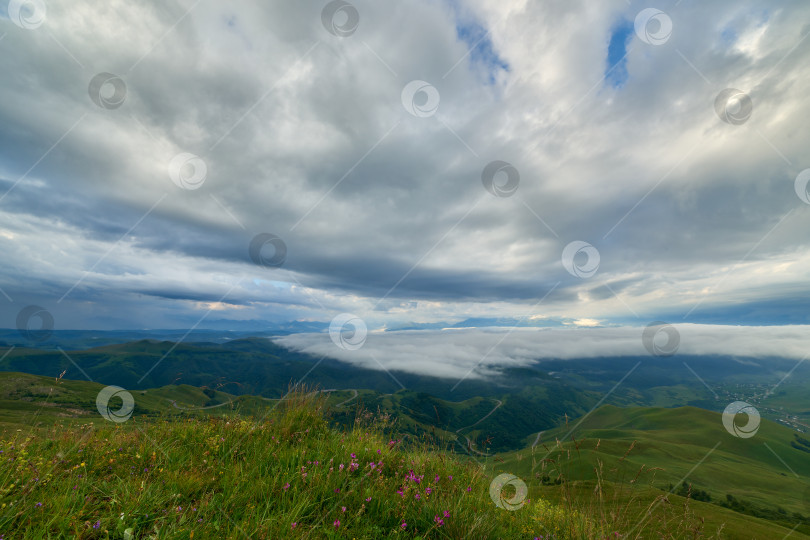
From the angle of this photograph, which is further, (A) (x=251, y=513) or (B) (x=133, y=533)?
(A) (x=251, y=513)

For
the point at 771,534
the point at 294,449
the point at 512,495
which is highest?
the point at 771,534

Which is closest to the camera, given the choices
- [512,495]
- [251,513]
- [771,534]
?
[251,513]

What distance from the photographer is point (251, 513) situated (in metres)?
4.04

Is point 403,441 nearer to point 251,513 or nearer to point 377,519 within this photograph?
point 377,519

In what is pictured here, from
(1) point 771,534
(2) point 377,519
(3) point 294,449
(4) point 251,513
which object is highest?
(1) point 771,534

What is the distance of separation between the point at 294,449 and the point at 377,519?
2.12 metres

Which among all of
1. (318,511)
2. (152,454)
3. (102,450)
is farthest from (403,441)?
(102,450)

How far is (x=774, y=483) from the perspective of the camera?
535ft

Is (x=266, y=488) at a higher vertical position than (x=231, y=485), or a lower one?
higher

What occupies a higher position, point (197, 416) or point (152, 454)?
point (197, 416)

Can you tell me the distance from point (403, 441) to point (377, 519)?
2.85m

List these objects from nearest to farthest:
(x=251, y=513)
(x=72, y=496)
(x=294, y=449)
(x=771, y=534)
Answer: (x=72, y=496)
(x=251, y=513)
(x=294, y=449)
(x=771, y=534)

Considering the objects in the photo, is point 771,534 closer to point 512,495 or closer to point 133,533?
point 512,495

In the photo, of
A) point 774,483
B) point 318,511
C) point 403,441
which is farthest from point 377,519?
point 774,483
